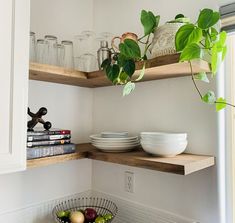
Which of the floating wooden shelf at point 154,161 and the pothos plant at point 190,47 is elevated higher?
the pothos plant at point 190,47

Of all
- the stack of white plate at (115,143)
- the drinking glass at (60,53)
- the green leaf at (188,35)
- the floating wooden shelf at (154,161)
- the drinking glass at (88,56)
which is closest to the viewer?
the green leaf at (188,35)

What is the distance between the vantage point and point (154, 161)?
0.98 m

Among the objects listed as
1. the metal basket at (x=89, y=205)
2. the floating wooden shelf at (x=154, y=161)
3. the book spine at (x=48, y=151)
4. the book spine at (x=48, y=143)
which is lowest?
the metal basket at (x=89, y=205)

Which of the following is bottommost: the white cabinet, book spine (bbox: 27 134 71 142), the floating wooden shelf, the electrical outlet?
the electrical outlet

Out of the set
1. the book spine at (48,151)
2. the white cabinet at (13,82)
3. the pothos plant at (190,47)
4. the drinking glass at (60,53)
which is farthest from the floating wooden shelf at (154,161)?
the drinking glass at (60,53)

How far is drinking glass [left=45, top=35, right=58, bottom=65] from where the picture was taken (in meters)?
1.28

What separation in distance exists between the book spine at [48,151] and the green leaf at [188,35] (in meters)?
0.72

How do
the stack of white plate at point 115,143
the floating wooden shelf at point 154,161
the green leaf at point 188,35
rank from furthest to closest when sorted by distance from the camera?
1. the stack of white plate at point 115,143
2. the floating wooden shelf at point 154,161
3. the green leaf at point 188,35

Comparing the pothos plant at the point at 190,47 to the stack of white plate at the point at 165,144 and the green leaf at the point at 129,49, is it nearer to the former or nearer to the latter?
the green leaf at the point at 129,49

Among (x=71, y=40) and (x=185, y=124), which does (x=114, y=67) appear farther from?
(x=71, y=40)

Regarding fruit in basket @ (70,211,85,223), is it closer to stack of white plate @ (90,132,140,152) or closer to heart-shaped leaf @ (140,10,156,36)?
stack of white plate @ (90,132,140,152)

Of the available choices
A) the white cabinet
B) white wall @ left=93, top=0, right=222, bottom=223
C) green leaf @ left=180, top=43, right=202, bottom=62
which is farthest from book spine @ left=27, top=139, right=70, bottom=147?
green leaf @ left=180, top=43, right=202, bottom=62

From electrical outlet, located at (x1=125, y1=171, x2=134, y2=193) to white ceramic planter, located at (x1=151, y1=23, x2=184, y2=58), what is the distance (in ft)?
2.29

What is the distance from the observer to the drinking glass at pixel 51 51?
1.28 m
